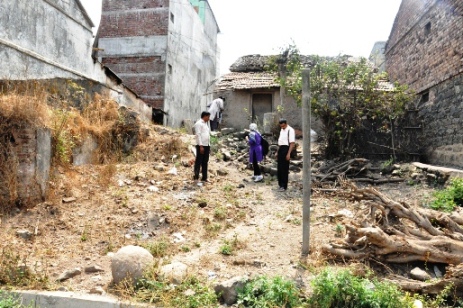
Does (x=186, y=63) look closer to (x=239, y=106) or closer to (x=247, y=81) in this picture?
(x=247, y=81)

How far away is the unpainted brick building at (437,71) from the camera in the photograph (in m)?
9.02

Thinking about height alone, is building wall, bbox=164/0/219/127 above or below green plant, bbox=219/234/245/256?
above

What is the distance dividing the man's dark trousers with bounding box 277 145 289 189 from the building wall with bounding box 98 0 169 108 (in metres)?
8.35

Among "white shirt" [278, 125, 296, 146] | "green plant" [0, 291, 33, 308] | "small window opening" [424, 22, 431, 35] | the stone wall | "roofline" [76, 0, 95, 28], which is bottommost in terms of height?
"green plant" [0, 291, 33, 308]

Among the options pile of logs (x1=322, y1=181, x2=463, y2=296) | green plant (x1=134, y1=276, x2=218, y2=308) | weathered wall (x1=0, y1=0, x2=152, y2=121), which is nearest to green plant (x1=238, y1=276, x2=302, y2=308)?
green plant (x1=134, y1=276, x2=218, y2=308)

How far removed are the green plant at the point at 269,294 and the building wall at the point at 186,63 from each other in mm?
11579

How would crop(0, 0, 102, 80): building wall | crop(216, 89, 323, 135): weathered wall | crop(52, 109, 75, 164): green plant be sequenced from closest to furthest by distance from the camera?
1. crop(52, 109, 75, 164): green plant
2. crop(0, 0, 102, 80): building wall
3. crop(216, 89, 323, 135): weathered wall

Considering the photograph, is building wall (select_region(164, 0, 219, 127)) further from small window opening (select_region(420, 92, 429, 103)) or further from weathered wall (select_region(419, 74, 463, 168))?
weathered wall (select_region(419, 74, 463, 168))

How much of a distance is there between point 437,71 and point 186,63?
35.9ft

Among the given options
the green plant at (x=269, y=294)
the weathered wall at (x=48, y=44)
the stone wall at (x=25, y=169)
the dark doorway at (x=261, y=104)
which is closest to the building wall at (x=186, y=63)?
the dark doorway at (x=261, y=104)

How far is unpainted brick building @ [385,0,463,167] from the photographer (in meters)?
9.02

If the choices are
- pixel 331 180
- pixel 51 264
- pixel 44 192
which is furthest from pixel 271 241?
pixel 331 180

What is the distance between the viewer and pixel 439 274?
355 cm

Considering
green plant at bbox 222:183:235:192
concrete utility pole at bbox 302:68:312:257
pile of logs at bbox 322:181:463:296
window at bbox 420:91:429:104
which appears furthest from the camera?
window at bbox 420:91:429:104
